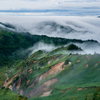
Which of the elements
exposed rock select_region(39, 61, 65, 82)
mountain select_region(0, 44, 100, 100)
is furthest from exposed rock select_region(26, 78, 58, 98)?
exposed rock select_region(39, 61, 65, 82)

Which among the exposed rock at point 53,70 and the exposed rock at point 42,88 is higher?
the exposed rock at point 53,70

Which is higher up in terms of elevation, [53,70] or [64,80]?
[53,70]

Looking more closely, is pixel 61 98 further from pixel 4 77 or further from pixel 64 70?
pixel 4 77

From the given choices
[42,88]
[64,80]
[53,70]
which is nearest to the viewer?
[64,80]

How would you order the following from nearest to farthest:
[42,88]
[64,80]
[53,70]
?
1. [64,80]
2. [42,88]
3. [53,70]

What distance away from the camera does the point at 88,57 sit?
11662cm

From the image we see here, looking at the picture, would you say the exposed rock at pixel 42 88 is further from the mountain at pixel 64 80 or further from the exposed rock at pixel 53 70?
the exposed rock at pixel 53 70

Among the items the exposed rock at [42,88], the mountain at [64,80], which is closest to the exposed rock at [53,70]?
the mountain at [64,80]

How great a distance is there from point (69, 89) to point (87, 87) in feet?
37.1

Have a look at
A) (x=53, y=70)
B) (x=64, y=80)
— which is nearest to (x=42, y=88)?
(x=64, y=80)

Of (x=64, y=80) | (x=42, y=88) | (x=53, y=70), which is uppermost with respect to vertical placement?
(x=53, y=70)

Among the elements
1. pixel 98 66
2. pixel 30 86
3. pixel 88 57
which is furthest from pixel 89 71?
pixel 30 86

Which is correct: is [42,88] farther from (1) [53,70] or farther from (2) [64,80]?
(1) [53,70]

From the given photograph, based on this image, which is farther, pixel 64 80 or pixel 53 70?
pixel 53 70
